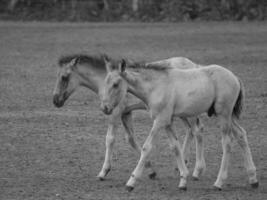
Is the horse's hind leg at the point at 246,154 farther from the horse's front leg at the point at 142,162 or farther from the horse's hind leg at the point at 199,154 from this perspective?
the horse's front leg at the point at 142,162

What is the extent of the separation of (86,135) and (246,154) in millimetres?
4802

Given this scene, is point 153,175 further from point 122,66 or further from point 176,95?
point 122,66

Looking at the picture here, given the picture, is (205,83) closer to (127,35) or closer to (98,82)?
(98,82)

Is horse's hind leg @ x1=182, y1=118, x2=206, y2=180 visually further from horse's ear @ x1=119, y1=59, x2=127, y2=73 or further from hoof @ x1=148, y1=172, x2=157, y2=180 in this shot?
horse's ear @ x1=119, y1=59, x2=127, y2=73

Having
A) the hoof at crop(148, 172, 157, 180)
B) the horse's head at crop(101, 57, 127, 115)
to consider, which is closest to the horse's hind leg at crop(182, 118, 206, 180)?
the hoof at crop(148, 172, 157, 180)

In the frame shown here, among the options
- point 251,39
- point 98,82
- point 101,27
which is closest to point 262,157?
point 98,82

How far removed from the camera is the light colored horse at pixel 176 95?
432 inches

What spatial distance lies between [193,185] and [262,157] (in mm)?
2203

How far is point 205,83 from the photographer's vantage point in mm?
11203

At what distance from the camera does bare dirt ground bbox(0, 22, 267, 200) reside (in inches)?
439

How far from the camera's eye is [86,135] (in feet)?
50.6

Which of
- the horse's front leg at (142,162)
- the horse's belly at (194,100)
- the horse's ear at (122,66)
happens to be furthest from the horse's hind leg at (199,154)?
Answer: the horse's ear at (122,66)

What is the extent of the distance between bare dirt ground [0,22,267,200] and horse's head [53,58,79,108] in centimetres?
116

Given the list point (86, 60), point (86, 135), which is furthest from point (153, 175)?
point (86, 135)
